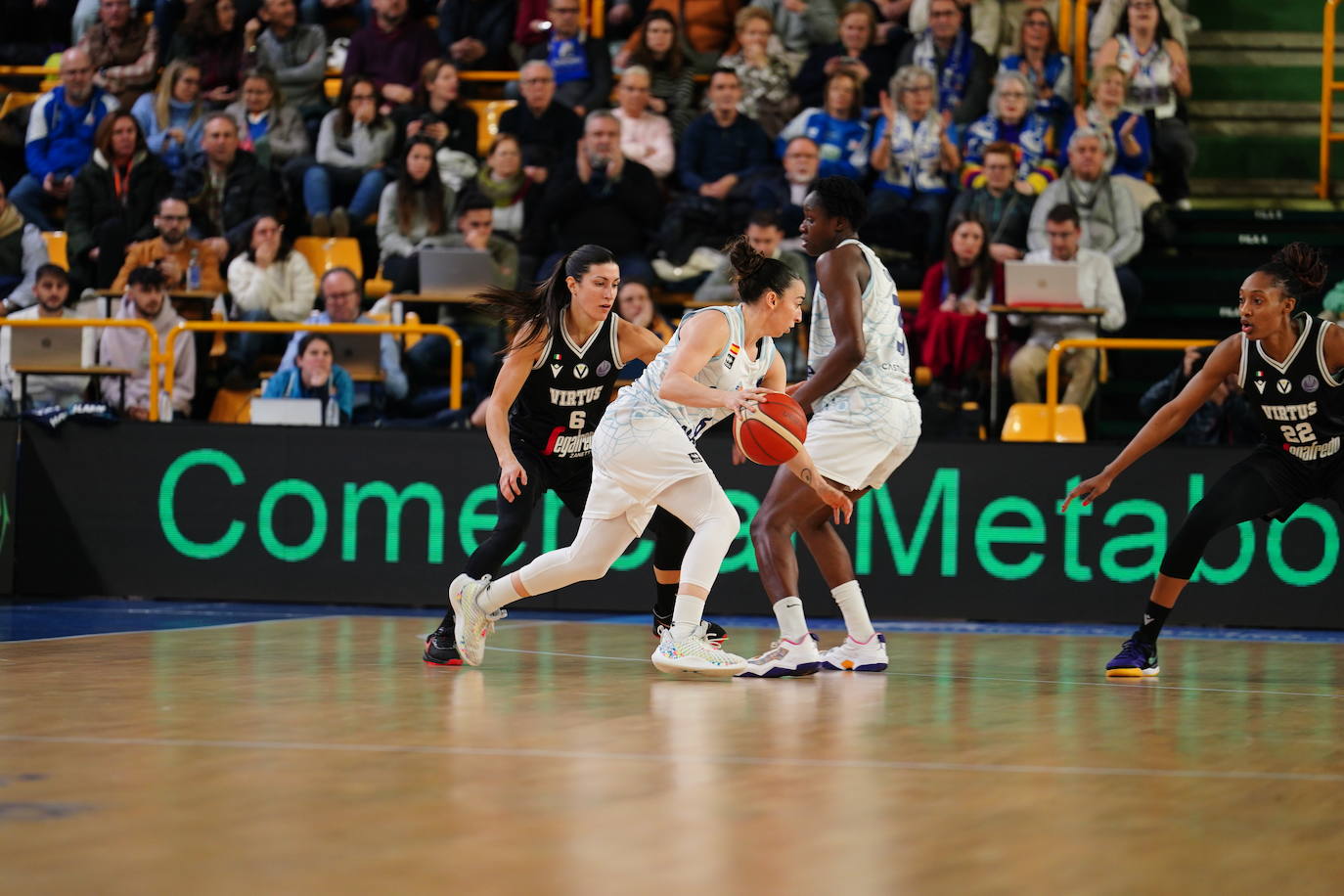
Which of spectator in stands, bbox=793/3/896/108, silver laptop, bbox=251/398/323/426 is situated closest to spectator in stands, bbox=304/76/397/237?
silver laptop, bbox=251/398/323/426

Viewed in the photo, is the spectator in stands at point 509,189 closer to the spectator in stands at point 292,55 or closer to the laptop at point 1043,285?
the spectator in stands at point 292,55

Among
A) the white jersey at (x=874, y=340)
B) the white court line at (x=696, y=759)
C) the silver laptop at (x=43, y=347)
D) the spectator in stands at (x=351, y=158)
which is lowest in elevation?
the white court line at (x=696, y=759)

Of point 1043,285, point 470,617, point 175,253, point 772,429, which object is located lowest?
point 470,617

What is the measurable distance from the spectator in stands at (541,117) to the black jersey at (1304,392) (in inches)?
325

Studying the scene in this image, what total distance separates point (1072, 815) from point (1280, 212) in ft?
38.5

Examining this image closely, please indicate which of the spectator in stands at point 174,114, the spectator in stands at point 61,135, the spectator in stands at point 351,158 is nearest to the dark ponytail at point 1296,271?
the spectator in stands at point 351,158

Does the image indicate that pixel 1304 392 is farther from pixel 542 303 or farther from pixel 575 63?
pixel 575 63

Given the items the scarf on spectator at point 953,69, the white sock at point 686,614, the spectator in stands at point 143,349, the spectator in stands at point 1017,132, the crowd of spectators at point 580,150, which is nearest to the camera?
the white sock at point 686,614

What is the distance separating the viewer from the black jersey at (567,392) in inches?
306

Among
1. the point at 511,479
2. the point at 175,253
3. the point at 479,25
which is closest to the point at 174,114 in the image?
the point at 175,253

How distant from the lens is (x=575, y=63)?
1566 cm

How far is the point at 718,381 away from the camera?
7.16 m

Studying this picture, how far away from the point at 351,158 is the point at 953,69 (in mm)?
5197

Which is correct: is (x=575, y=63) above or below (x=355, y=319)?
above
